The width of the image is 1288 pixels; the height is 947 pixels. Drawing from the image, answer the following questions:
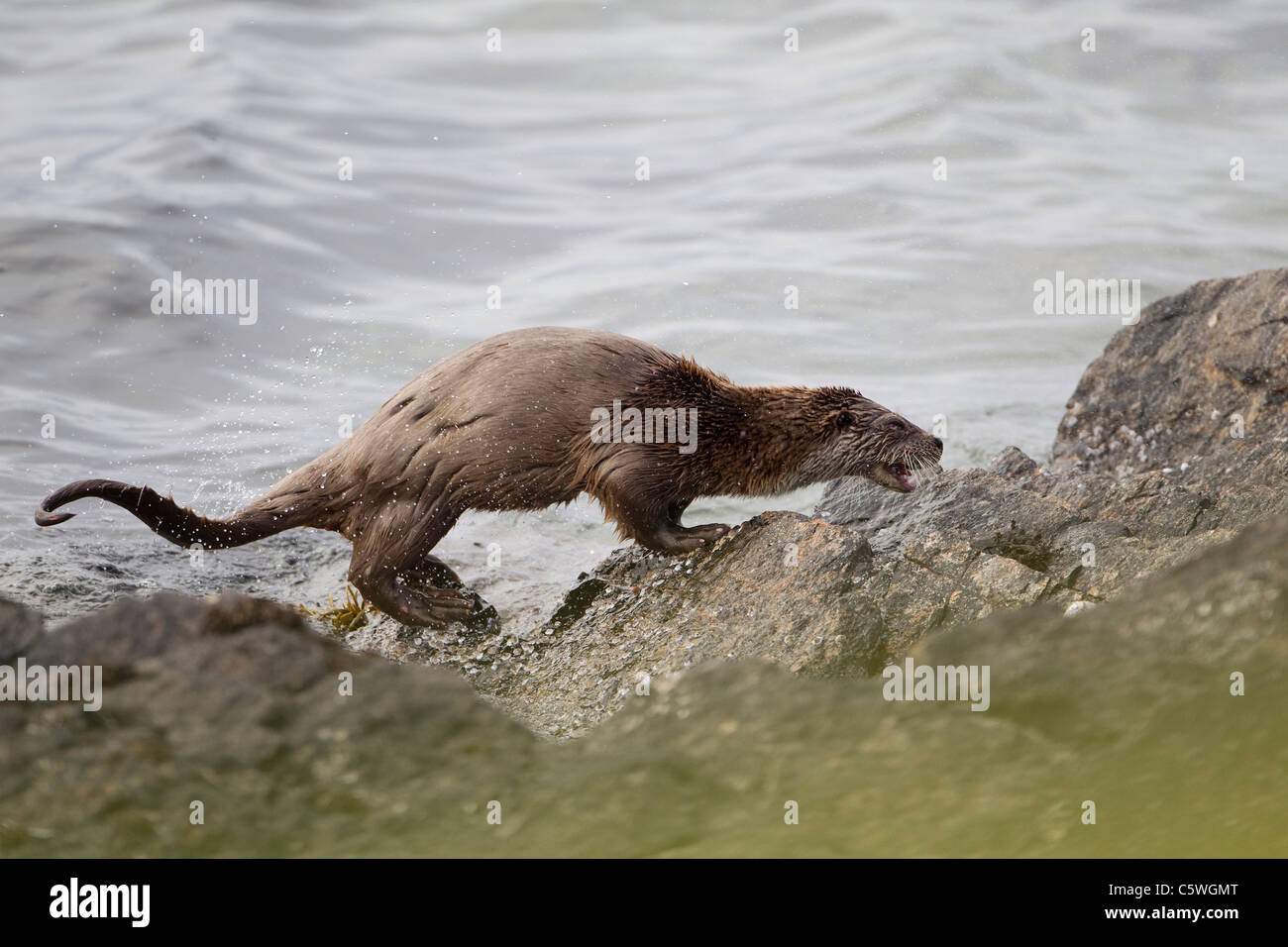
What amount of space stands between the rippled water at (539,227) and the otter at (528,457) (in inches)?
33.5

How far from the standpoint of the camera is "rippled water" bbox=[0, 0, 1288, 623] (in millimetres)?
9031

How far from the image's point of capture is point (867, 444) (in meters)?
5.26

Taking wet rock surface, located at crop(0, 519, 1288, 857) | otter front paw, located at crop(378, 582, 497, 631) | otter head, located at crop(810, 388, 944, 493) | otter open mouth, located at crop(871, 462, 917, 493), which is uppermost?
otter head, located at crop(810, 388, 944, 493)

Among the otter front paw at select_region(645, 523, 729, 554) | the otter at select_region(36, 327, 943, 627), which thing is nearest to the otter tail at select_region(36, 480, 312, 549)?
the otter at select_region(36, 327, 943, 627)

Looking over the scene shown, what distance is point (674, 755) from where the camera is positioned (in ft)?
9.53

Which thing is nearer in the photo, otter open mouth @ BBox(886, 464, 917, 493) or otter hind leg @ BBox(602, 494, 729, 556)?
otter hind leg @ BBox(602, 494, 729, 556)

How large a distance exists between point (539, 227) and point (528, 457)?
8.61 m

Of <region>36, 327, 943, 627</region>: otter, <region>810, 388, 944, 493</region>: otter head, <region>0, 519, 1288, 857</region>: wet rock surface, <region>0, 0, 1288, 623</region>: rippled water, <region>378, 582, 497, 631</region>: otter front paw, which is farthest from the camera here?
<region>0, 0, 1288, 623</region>: rippled water

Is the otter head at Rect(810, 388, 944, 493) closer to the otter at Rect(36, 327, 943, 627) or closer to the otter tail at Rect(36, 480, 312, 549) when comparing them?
the otter at Rect(36, 327, 943, 627)

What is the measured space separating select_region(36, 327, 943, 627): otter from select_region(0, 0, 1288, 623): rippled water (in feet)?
2.79

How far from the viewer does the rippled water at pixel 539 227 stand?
9031 millimetres

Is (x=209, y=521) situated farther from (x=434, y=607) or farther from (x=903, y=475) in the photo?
(x=903, y=475)

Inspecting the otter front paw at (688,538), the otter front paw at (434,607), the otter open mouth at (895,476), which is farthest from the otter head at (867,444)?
the otter front paw at (434,607)

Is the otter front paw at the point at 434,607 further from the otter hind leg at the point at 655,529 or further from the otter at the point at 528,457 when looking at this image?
the otter hind leg at the point at 655,529
